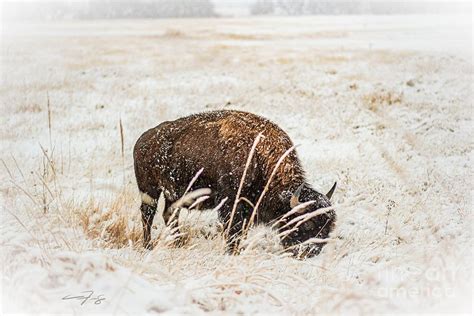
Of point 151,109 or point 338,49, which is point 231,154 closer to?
point 151,109

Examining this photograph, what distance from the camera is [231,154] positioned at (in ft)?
19.5

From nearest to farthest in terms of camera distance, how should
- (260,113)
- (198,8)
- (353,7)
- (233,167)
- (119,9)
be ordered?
(233,167) → (260,113) → (353,7) → (198,8) → (119,9)

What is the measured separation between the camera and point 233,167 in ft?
19.4

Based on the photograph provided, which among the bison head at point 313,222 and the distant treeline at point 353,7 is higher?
the distant treeline at point 353,7

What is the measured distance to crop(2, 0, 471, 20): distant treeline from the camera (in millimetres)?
15312

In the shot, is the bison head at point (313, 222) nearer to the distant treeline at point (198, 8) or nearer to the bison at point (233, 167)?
the bison at point (233, 167)

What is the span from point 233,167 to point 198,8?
40.2 feet

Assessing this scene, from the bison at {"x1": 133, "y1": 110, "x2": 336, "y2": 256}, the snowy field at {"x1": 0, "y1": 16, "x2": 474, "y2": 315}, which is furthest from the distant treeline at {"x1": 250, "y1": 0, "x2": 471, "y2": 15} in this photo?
the bison at {"x1": 133, "y1": 110, "x2": 336, "y2": 256}

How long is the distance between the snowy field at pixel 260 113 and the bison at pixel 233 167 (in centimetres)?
39

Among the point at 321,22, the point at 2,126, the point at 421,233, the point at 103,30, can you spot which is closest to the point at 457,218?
the point at 421,233

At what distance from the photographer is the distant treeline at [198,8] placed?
15.3m

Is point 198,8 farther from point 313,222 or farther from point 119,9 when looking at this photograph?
point 313,222

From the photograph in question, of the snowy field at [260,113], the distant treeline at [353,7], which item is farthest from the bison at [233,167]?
the distant treeline at [353,7]
